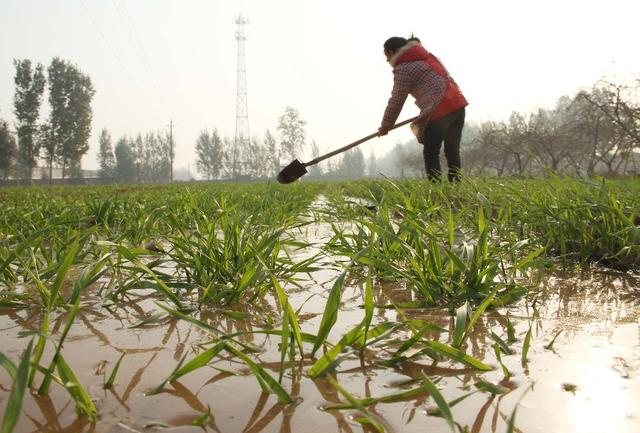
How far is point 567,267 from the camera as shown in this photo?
6.47ft

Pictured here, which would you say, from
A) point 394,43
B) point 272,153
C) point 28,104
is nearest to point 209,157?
point 272,153

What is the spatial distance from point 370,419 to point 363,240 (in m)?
1.57

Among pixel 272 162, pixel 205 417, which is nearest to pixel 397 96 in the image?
pixel 205 417

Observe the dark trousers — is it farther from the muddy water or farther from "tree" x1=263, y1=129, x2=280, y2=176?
"tree" x1=263, y1=129, x2=280, y2=176

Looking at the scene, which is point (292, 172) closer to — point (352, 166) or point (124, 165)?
point (124, 165)

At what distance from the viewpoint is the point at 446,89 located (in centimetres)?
538

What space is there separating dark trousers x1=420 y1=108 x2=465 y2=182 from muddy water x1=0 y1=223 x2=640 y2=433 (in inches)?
165

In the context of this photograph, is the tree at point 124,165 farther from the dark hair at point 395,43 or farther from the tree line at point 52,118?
the dark hair at point 395,43

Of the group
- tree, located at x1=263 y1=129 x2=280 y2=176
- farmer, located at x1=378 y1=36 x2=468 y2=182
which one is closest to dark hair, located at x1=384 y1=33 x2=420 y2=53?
farmer, located at x1=378 y1=36 x2=468 y2=182

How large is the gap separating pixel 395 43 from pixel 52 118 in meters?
45.5

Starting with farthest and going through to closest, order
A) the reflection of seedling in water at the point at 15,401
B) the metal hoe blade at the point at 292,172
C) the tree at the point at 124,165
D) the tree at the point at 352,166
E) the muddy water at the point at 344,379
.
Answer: the tree at the point at 352,166 → the tree at the point at 124,165 → the metal hoe blade at the point at 292,172 → the muddy water at the point at 344,379 → the reflection of seedling in water at the point at 15,401

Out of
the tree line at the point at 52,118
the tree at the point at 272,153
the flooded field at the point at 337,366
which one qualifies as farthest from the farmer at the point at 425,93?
the tree at the point at 272,153

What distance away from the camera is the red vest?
5297 millimetres

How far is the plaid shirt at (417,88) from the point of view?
5.24 meters
